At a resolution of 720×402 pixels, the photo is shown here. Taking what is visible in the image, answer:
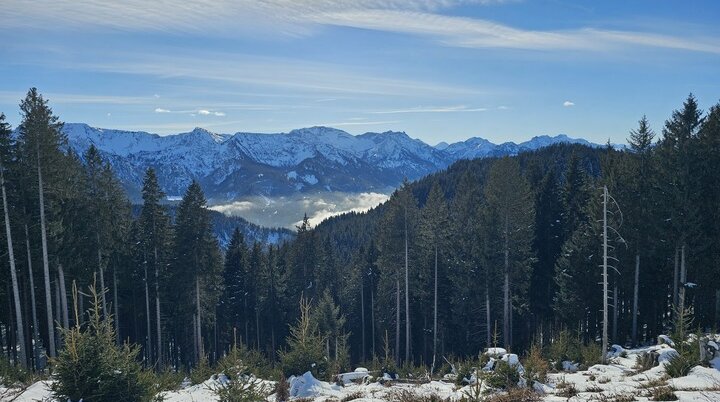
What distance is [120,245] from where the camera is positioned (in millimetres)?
35000

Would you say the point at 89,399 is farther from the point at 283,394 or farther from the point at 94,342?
the point at 283,394

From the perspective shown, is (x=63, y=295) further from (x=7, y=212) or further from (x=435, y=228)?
(x=435, y=228)

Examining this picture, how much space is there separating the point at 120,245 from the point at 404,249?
2143 cm

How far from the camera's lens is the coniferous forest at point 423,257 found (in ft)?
88.9

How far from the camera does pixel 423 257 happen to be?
135ft

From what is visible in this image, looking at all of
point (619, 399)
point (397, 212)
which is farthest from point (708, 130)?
point (619, 399)

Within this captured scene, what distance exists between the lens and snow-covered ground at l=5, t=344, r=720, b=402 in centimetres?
1211

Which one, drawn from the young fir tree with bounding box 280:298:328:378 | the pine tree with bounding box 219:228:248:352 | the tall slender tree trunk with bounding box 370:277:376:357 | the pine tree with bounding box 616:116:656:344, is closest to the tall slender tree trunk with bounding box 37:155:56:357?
the young fir tree with bounding box 280:298:328:378

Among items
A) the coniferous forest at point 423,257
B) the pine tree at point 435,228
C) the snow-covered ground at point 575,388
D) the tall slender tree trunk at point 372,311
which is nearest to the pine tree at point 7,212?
the coniferous forest at point 423,257

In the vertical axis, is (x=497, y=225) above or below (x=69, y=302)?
above

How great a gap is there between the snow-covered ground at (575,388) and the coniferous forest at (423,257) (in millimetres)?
3073

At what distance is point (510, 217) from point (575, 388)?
72.8 ft

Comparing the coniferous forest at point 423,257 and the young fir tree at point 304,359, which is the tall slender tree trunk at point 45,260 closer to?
the coniferous forest at point 423,257

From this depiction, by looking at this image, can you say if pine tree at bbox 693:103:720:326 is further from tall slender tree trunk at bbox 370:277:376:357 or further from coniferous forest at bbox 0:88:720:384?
tall slender tree trunk at bbox 370:277:376:357
